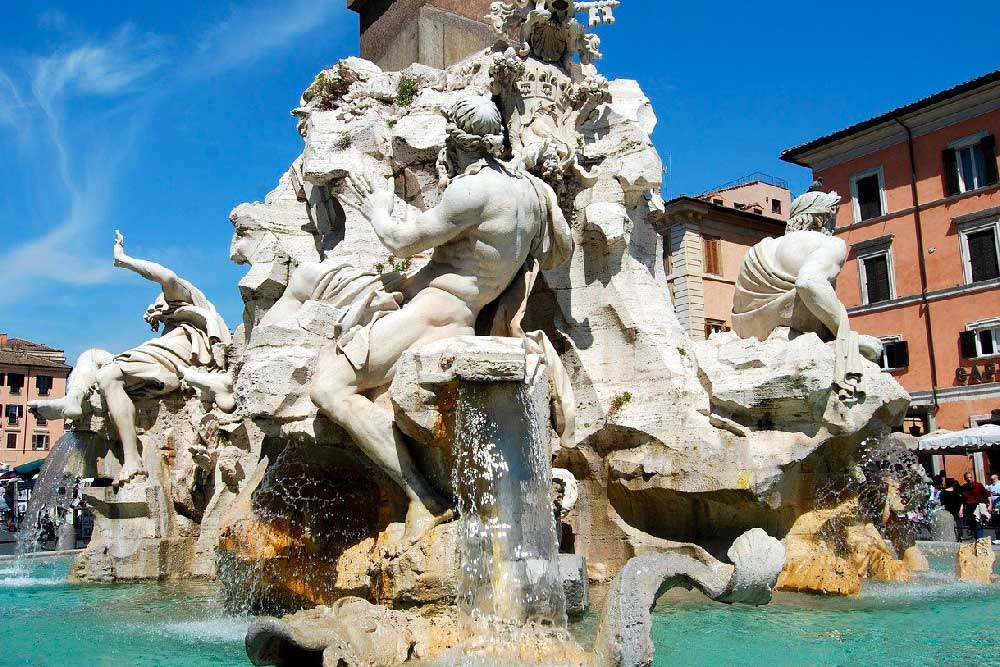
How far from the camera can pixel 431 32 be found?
9.54 metres

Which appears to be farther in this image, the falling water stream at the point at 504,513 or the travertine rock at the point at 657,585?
the falling water stream at the point at 504,513

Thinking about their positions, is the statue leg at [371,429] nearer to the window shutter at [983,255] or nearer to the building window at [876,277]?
the window shutter at [983,255]

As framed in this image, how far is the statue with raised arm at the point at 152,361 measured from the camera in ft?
31.3

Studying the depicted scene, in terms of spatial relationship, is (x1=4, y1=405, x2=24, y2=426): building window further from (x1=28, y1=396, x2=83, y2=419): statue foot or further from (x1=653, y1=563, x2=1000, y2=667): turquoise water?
(x1=653, y1=563, x2=1000, y2=667): turquoise water

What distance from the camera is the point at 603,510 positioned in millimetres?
7355

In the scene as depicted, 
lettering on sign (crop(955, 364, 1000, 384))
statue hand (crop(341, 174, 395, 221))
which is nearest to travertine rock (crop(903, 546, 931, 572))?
statue hand (crop(341, 174, 395, 221))

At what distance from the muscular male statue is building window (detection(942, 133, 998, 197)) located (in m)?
24.7

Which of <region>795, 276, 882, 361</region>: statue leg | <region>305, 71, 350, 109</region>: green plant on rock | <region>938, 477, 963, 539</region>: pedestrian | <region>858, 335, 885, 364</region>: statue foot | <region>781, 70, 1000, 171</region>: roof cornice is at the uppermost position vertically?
<region>781, 70, 1000, 171</region>: roof cornice

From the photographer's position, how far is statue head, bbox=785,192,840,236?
8914 millimetres

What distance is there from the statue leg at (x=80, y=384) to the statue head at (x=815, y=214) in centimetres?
689

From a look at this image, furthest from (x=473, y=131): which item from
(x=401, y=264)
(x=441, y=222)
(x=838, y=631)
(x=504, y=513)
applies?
(x=838, y=631)

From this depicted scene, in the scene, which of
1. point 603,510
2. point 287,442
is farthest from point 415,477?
point 603,510

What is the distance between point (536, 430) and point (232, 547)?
242cm

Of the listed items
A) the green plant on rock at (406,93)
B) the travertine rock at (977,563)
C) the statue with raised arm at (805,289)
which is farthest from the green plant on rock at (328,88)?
the travertine rock at (977,563)
